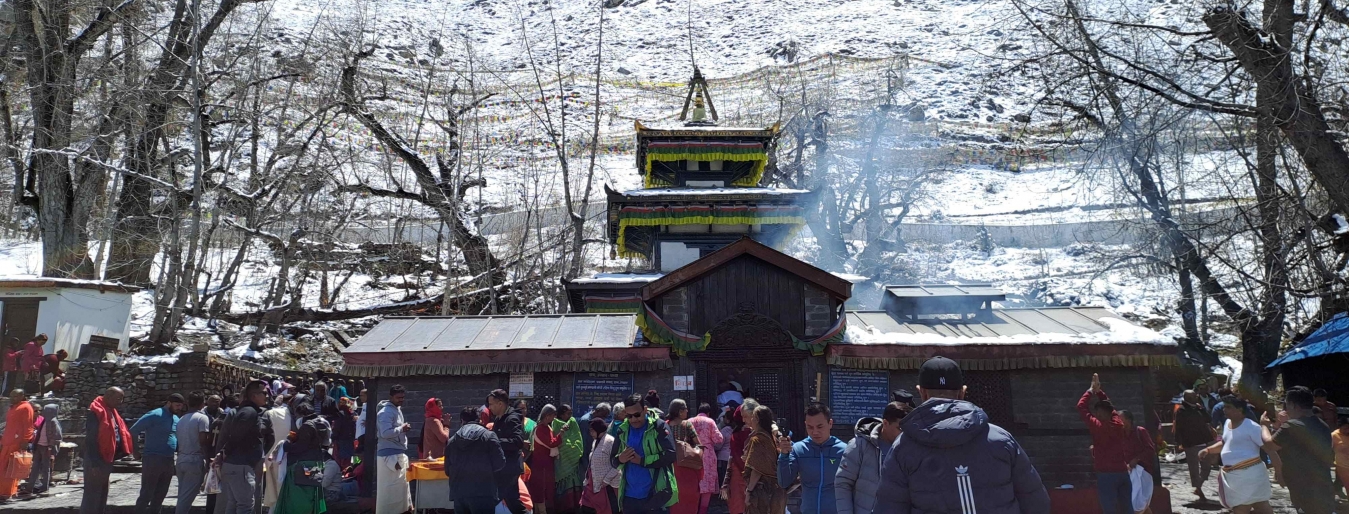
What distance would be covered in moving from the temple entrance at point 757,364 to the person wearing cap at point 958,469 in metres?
9.76

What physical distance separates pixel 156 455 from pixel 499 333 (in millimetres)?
5927

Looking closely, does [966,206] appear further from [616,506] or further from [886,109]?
[616,506]

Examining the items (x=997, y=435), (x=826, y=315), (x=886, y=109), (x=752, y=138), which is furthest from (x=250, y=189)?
(x=886, y=109)

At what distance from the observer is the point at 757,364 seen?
1438 centimetres

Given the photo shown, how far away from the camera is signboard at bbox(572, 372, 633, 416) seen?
14.2m

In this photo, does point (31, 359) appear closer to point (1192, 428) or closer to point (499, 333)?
point (499, 333)

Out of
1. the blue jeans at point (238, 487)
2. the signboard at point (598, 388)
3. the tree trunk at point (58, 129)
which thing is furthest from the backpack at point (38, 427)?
the tree trunk at point (58, 129)

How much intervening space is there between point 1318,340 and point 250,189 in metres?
30.8

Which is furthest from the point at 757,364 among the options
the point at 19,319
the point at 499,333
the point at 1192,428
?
the point at 19,319

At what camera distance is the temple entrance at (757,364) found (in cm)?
1426

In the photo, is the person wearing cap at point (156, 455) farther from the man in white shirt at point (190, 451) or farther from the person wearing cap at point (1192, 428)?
the person wearing cap at point (1192, 428)

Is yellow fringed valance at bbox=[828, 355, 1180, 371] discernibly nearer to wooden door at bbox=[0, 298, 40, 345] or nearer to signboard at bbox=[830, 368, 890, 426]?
signboard at bbox=[830, 368, 890, 426]

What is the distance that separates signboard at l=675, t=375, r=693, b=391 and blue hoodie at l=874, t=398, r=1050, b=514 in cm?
984

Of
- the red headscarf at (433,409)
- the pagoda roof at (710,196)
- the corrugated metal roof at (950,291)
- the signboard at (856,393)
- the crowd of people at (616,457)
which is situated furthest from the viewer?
the pagoda roof at (710,196)
